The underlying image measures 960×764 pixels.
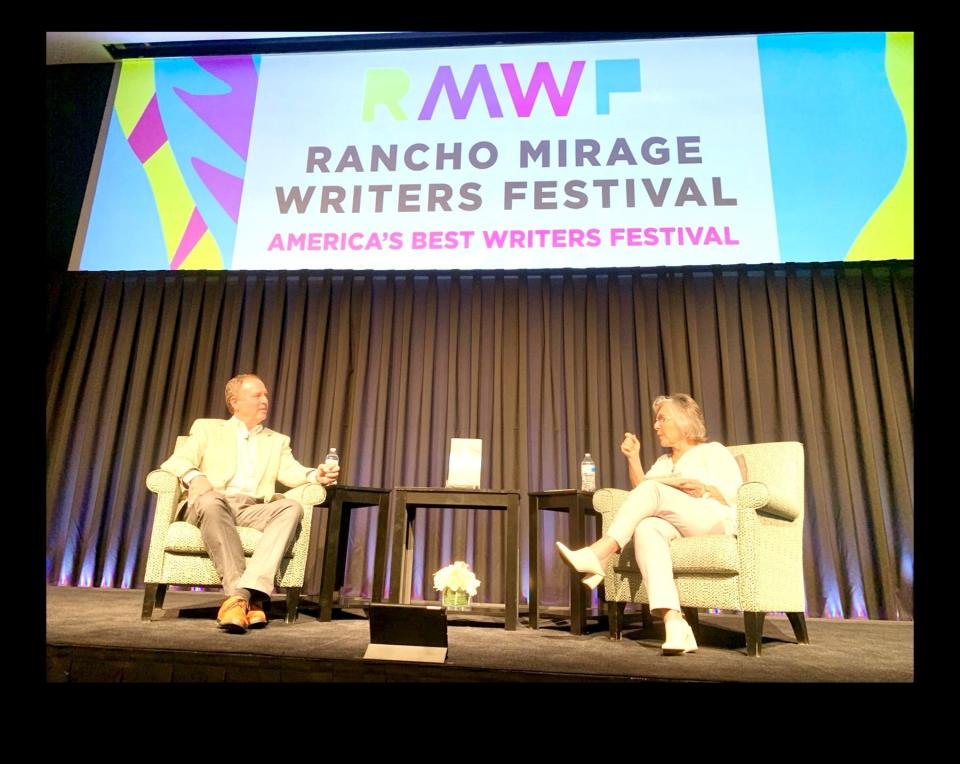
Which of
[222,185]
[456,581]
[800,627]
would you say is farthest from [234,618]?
[222,185]

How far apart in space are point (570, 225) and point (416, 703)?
131 inches

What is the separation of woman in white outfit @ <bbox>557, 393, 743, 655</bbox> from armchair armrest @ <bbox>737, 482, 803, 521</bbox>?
82 millimetres

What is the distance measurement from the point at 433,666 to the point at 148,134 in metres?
4.56

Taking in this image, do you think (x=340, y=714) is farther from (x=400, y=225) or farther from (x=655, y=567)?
(x=400, y=225)

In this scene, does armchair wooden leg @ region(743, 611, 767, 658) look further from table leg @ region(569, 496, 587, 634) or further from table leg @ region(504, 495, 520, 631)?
table leg @ region(504, 495, 520, 631)

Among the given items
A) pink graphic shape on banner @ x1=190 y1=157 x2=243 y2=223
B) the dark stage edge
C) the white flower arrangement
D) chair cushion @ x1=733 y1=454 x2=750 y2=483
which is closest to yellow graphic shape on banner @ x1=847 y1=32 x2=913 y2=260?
chair cushion @ x1=733 y1=454 x2=750 y2=483

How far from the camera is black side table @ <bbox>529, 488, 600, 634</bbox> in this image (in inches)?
108

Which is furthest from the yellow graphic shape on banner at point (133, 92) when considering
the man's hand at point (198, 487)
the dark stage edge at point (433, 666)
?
the dark stage edge at point (433, 666)

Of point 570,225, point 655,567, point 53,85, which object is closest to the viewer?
point 655,567

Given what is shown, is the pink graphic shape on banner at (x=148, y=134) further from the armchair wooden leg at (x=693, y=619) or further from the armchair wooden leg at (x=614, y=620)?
the armchair wooden leg at (x=693, y=619)

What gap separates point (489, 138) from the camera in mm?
4379

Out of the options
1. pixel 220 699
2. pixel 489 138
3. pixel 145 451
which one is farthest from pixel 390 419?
pixel 220 699

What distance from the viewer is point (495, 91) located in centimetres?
448
